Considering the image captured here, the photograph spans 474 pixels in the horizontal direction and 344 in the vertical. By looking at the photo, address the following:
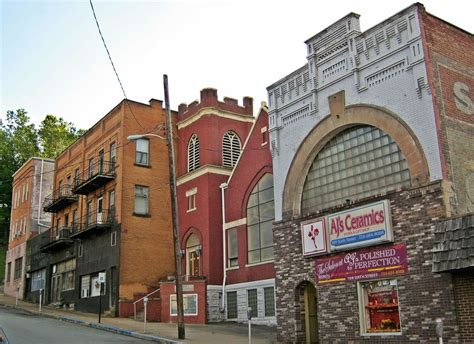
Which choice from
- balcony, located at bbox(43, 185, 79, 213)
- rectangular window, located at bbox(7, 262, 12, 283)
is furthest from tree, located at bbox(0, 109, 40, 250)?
balcony, located at bbox(43, 185, 79, 213)

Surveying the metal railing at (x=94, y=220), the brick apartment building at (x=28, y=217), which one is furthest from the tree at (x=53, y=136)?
the metal railing at (x=94, y=220)

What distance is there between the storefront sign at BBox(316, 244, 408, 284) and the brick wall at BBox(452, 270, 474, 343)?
162 centimetres

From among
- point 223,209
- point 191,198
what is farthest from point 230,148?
point 223,209

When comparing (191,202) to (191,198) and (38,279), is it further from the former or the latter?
(38,279)

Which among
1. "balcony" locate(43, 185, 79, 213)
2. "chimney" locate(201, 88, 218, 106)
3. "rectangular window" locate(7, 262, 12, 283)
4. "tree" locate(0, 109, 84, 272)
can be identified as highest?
"tree" locate(0, 109, 84, 272)

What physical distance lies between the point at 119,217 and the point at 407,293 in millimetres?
20293

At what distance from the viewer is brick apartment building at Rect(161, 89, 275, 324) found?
2764cm

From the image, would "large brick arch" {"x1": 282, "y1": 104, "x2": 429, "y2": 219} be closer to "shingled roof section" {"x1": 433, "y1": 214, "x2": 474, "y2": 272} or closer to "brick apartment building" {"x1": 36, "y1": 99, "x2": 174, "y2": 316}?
"shingled roof section" {"x1": 433, "y1": 214, "x2": 474, "y2": 272}

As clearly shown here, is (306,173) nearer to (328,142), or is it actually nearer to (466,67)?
(328,142)

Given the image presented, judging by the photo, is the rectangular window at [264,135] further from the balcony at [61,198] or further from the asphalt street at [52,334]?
the balcony at [61,198]

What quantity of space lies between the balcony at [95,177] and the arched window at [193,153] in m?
4.64

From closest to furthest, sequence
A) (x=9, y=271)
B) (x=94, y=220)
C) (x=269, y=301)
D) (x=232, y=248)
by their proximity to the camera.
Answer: (x=269, y=301), (x=232, y=248), (x=94, y=220), (x=9, y=271)

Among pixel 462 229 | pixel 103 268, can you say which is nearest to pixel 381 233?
pixel 462 229

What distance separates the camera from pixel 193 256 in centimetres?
3250
